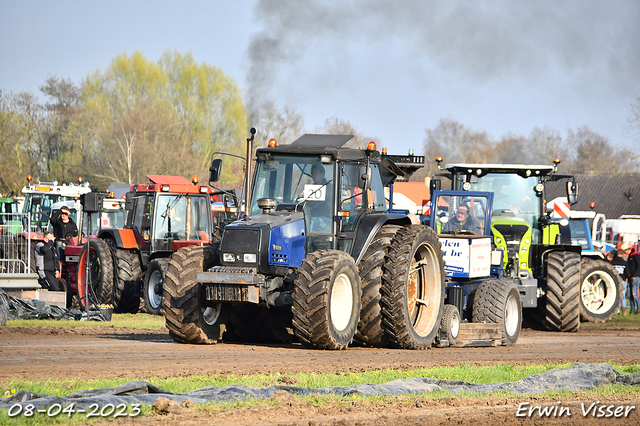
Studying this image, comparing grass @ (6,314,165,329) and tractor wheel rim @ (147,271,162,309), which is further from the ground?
tractor wheel rim @ (147,271,162,309)

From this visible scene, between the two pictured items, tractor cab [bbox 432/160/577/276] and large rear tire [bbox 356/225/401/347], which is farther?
tractor cab [bbox 432/160/577/276]

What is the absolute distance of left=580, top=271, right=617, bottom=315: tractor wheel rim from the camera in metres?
17.5

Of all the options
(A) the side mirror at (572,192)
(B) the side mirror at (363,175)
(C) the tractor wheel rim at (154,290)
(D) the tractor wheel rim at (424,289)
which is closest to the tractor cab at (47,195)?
(C) the tractor wheel rim at (154,290)

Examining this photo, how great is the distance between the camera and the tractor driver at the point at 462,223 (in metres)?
14.0

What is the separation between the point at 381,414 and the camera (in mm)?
6059

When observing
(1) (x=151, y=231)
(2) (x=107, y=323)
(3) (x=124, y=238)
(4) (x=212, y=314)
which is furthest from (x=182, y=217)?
(4) (x=212, y=314)

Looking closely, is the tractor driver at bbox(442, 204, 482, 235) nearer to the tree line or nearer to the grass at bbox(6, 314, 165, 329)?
the grass at bbox(6, 314, 165, 329)

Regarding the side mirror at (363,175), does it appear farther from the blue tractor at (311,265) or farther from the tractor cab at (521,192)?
the tractor cab at (521,192)

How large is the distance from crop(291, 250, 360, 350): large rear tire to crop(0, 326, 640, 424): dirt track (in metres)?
0.22

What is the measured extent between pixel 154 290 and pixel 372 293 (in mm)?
7367

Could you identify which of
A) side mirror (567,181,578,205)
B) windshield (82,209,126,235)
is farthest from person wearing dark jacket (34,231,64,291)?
side mirror (567,181,578,205)

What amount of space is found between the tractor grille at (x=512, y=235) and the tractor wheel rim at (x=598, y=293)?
2.98 metres

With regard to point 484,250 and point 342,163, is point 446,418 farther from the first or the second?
point 484,250

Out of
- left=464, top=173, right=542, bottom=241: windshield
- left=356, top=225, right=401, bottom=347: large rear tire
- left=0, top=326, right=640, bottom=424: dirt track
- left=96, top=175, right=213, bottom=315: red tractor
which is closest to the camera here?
left=0, top=326, right=640, bottom=424: dirt track
